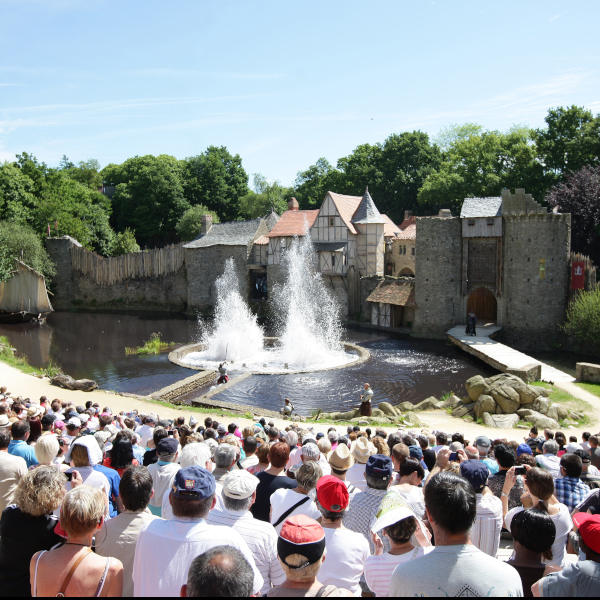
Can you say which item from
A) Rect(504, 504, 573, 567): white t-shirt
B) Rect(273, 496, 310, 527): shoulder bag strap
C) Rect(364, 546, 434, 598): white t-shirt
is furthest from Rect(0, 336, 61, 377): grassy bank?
Rect(504, 504, 573, 567): white t-shirt

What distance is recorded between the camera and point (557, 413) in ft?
42.6

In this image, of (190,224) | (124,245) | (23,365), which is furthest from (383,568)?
(190,224)

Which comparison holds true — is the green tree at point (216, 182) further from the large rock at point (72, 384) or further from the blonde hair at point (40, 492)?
the blonde hair at point (40, 492)

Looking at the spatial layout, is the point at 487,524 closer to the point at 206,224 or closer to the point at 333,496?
the point at 333,496

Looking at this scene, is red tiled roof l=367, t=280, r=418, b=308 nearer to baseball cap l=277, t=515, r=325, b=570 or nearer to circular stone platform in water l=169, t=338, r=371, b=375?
circular stone platform in water l=169, t=338, r=371, b=375

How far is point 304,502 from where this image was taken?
3.61m

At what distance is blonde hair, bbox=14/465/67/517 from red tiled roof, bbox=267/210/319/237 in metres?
31.0

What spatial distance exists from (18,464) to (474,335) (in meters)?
22.8

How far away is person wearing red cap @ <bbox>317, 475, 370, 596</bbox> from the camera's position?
9.98 feet

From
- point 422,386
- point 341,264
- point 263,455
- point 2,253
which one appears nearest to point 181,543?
point 263,455

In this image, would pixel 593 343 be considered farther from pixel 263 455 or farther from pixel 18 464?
pixel 18 464

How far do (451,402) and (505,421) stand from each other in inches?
105

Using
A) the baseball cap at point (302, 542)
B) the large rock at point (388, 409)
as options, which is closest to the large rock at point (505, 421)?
the large rock at point (388, 409)

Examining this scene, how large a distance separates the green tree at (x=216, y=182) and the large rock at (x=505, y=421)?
144ft
